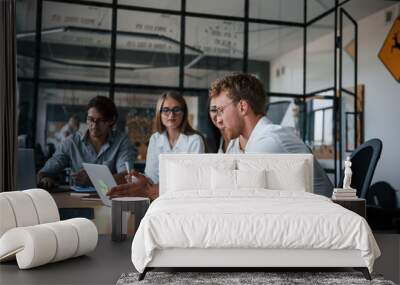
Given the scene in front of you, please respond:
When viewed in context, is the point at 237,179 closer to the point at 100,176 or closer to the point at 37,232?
the point at 100,176

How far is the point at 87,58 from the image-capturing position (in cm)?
514

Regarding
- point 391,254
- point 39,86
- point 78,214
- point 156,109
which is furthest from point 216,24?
point 391,254

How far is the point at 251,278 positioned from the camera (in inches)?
112

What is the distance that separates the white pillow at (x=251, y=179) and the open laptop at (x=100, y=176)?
138cm

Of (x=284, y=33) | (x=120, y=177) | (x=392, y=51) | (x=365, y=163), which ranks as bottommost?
(x=120, y=177)

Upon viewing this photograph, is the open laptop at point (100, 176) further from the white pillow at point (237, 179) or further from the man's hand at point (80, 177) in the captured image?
the white pillow at point (237, 179)

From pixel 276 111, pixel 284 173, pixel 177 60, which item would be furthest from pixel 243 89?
pixel 284 173

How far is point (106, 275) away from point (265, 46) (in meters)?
3.46

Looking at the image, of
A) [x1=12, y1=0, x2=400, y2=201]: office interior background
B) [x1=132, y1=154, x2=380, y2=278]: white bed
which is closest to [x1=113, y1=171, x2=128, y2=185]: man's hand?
[x1=12, y1=0, x2=400, y2=201]: office interior background

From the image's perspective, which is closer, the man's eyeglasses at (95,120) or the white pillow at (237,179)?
the white pillow at (237,179)

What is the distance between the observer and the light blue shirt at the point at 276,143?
4391 millimetres

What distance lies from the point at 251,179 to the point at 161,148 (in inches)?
59.0

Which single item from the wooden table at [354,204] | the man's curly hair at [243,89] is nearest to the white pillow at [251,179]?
the wooden table at [354,204]

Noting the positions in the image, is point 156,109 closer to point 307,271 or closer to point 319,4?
point 319,4
